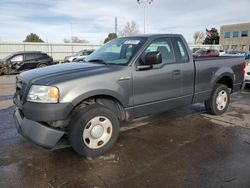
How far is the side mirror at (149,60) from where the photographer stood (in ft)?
12.3

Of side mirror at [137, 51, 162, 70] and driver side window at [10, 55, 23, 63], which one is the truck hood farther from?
driver side window at [10, 55, 23, 63]

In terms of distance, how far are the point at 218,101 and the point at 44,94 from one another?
13.7ft

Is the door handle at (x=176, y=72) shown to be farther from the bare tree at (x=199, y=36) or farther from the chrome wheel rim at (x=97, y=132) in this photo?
the bare tree at (x=199, y=36)

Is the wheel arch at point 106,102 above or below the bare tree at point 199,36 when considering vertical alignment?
below

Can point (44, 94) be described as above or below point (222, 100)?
above

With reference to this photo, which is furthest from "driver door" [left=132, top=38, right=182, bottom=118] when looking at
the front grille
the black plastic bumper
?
the front grille

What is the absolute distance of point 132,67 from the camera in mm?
3779

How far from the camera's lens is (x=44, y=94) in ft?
10.2

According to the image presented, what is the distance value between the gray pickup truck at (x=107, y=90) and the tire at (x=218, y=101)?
1.27 feet

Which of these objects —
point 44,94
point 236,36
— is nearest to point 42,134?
point 44,94

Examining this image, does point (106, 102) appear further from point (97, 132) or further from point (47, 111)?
point (47, 111)

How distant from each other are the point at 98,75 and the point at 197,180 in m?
1.98

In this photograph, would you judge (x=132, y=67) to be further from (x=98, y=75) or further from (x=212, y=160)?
(x=212, y=160)

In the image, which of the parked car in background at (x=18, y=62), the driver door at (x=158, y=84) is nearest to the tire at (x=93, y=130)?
the driver door at (x=158, y=84)
